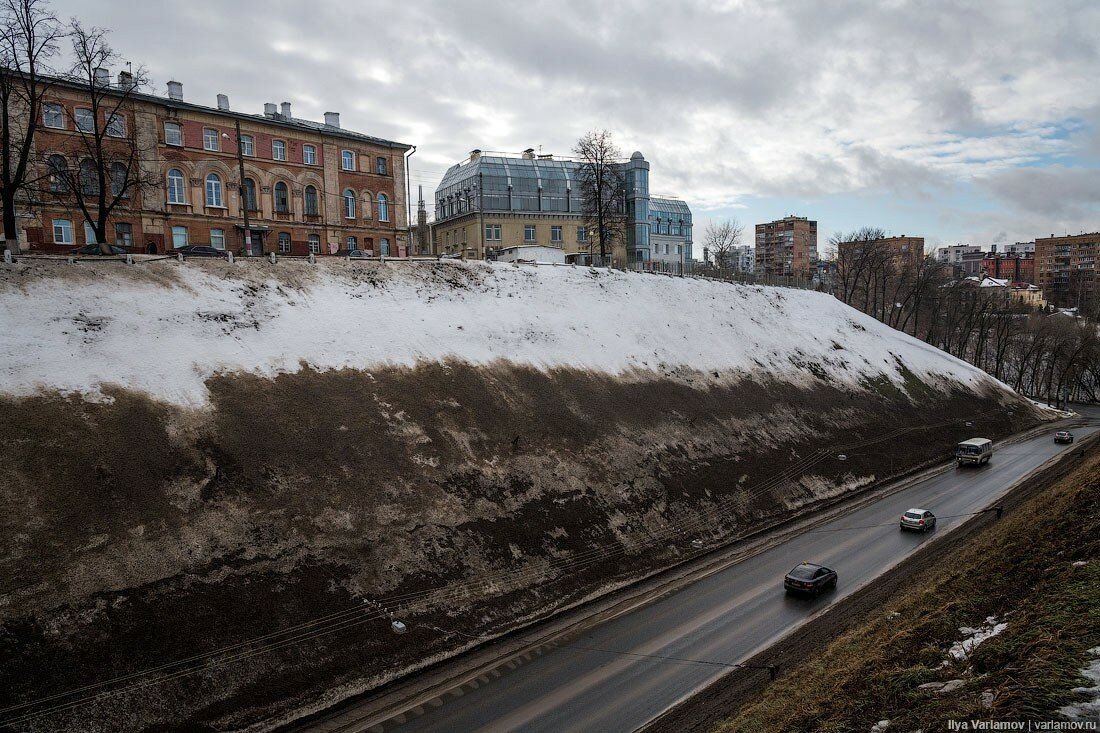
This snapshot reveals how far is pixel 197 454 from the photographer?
21422 mm

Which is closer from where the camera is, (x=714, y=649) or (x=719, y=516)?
(x=714, y=649)

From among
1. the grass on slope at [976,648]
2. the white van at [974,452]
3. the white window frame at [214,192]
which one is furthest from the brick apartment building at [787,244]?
the grass on slope at [976,648]

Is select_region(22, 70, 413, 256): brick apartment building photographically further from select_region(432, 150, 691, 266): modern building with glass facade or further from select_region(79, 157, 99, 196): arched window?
select_region(432, 150, 691, 266): modern building with glass facade

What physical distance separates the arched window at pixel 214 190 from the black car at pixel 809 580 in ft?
150

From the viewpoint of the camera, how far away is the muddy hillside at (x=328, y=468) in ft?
53.1

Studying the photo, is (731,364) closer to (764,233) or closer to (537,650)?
(537,650)

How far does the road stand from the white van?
518 inches

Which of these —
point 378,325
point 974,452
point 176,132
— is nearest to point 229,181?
point 176,132

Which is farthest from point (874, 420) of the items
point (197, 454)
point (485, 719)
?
point (197, 454)

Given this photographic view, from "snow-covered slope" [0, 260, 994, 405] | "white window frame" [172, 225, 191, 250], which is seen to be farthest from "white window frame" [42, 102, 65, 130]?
"snow-covered slope" [0, 260, 994, 405]

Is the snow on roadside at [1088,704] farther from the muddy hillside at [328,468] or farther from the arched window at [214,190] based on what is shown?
the arched window at [214,190]

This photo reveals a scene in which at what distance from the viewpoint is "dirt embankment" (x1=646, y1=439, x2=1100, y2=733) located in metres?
9.88

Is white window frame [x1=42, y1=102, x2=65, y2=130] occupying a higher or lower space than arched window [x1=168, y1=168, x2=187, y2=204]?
higher

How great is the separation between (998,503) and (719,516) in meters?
15.7
